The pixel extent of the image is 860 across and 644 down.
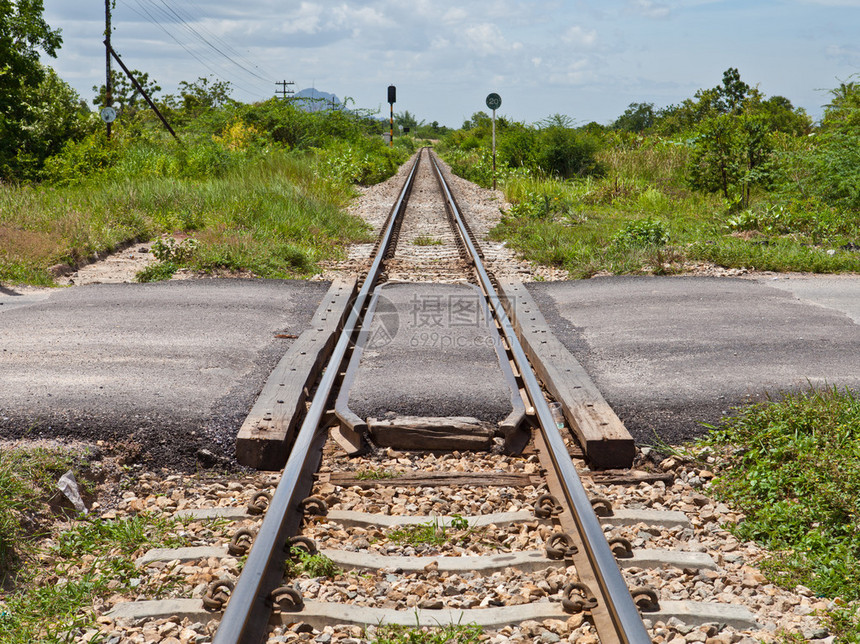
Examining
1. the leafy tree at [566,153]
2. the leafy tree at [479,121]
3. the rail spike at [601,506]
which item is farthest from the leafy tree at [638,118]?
the rail spike at [601,506]

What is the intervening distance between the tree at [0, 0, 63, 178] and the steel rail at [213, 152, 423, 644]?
63.8 ft

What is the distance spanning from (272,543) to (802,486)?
2.55 meters

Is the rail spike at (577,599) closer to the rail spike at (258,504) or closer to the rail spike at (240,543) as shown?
the rail spike at (240,543)

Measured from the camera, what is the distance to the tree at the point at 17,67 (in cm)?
2056

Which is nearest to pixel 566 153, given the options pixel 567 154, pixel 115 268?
pixel 567 154

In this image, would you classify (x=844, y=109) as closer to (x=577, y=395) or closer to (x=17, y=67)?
(x=577, y=395)

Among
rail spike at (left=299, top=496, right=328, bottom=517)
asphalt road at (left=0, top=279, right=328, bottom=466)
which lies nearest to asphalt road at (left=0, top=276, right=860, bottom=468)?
asphalt road at (left=0, top=279, right=328, bottom=466)

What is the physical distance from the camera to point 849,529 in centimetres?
338

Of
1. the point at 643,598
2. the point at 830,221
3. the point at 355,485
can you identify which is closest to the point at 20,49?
the point at 830,221

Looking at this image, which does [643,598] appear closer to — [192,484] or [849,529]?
[849,529]

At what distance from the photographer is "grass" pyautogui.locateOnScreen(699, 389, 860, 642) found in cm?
312

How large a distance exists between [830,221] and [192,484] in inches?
426

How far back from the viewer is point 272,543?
9.98 feet

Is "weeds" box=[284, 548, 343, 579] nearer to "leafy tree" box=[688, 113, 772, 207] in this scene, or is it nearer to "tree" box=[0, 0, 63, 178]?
"leafy tree" box=[688, 113, 772, 207]
